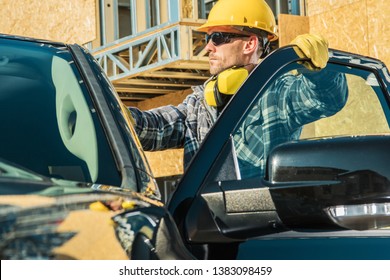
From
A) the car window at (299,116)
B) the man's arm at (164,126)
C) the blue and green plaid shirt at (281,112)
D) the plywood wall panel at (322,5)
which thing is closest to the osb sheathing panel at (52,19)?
the plywood wall panel at (322,5)

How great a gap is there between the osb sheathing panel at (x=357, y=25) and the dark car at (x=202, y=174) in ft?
29.3

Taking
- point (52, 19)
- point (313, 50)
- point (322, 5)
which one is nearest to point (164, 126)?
point (313, 50)

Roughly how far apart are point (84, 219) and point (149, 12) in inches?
602

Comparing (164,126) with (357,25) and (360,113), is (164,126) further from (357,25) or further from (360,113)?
(357,25)

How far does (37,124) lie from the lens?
241cm

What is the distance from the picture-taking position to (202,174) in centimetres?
278

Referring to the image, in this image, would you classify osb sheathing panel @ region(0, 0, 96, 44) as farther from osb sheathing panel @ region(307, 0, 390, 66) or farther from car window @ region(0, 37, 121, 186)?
car window @ region(0, 37, 121, 186)

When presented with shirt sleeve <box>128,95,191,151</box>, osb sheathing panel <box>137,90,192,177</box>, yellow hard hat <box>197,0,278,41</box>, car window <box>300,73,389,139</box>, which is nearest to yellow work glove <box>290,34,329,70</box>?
car window <box>300,73,389,139</box>

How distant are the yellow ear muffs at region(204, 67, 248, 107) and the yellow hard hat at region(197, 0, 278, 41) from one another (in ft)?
3.36

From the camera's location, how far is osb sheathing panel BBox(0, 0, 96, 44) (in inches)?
689

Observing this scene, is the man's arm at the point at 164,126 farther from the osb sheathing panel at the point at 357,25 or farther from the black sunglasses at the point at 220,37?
the osb sheathing panel at the point at 357,25

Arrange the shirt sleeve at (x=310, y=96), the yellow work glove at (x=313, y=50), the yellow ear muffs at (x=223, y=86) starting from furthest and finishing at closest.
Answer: the yellow ear muffs at (x=223, y=86) < the shirt sleeve at (x=310, y=96) < the yellow work glove at (x=313, y=50)

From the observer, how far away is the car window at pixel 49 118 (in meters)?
2.27
